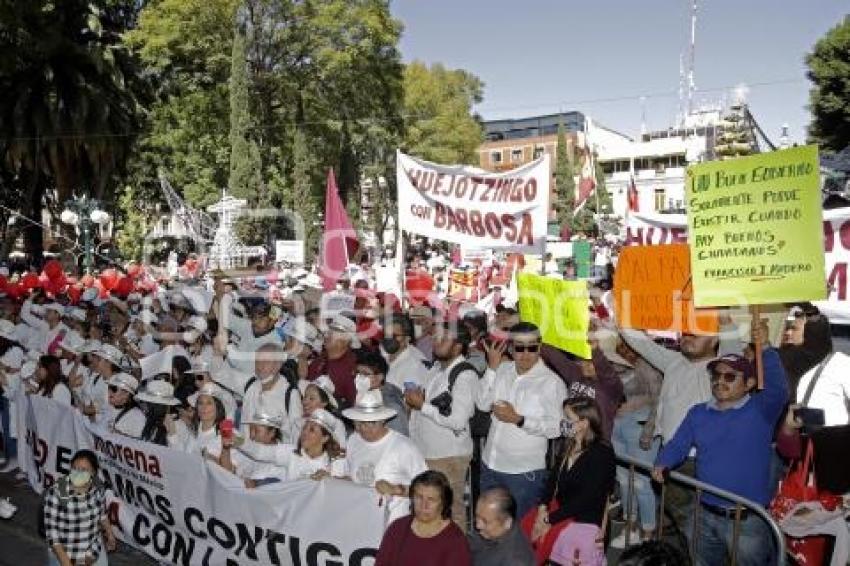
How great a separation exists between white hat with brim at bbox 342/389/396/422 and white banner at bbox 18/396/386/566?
0.41m

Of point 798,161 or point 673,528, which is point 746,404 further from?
point 673,528

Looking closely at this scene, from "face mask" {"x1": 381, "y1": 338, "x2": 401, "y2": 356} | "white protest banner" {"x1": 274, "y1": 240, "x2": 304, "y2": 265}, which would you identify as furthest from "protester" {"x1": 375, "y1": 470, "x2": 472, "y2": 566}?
"white protest banner" {"x1": 274, "y1": 240, "x2": 304, "y2": 265}

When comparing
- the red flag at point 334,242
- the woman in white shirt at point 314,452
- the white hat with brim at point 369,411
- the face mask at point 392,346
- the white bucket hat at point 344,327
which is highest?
the red flag at point 334,242

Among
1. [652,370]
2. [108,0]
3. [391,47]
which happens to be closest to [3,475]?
[652,370]

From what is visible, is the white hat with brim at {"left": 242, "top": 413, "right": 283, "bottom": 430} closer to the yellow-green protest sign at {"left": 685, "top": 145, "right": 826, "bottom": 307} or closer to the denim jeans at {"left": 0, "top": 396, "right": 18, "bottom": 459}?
the yellow-green protest sign at {"left": 685, "top": 145, "right": 826, "bottom": 307}

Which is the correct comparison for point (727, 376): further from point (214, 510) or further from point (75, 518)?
point (75, 518)

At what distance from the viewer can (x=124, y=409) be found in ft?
21.9

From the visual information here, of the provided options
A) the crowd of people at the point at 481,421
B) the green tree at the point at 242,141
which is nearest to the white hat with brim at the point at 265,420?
the crowd of people at the point at 481,421

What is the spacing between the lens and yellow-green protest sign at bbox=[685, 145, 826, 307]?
14.5 feet

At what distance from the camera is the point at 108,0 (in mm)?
31875

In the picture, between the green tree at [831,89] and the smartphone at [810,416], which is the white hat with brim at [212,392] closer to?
the smartphone at [810,416]

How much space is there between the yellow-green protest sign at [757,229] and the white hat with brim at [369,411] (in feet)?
6.32

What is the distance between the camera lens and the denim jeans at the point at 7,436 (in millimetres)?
8641

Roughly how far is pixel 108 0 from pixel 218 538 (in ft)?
101
